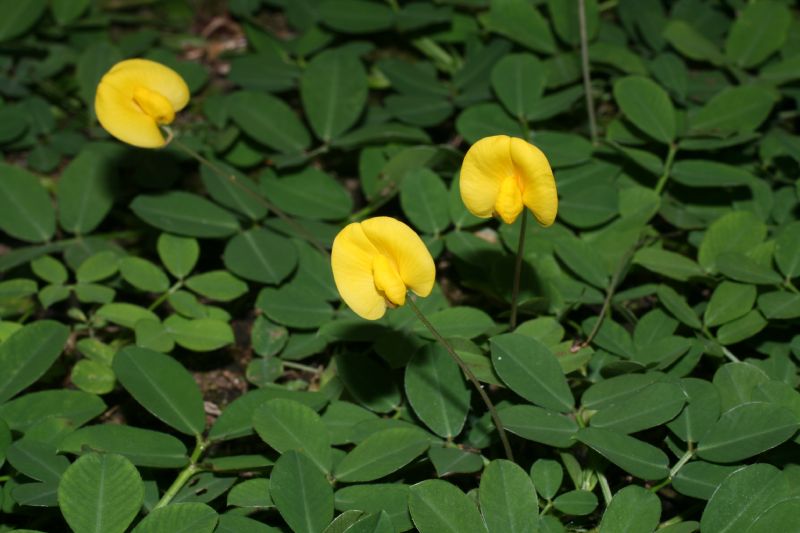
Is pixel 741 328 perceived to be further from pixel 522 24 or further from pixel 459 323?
pixel 522 24

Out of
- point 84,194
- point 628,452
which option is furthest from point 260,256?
point 628,452

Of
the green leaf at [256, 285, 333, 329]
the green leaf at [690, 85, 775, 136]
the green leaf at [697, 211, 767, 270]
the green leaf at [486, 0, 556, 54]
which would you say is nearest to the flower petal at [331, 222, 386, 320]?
the green leaf at [256, 285, 333, 329]

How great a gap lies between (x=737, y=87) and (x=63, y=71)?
2.11 m

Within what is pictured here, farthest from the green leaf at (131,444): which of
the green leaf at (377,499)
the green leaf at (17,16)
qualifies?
the green leaf at (17,16)

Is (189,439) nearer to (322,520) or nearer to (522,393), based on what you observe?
(322,520)

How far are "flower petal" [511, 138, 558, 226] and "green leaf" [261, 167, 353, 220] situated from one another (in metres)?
0.87

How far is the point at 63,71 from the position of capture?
3.03 m

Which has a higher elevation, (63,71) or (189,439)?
(63,71)

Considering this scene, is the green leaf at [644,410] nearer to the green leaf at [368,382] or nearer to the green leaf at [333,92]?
the green leaf at [368,382]

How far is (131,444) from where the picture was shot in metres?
1.74

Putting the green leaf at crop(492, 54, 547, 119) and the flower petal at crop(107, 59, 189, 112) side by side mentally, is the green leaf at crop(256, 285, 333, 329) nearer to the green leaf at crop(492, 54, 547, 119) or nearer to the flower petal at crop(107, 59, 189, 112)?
the flower petal at crop(107, 59, 189, 112)

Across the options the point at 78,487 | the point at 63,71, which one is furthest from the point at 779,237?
the point at 63,71

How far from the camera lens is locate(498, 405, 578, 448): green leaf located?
1679mm

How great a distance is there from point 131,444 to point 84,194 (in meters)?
0.88
